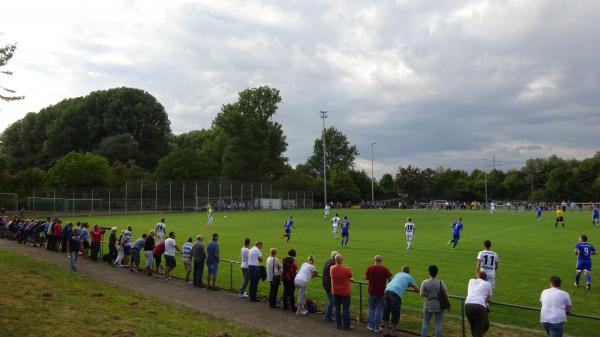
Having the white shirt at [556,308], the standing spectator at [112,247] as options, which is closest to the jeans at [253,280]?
the white shirt at [556,308]

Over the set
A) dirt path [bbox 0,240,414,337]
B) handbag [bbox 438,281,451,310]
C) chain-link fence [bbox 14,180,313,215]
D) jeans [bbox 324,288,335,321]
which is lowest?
dirt path [bbox 0,240,414,337]

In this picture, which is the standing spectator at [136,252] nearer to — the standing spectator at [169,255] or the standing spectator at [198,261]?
the standing spectator at [169,255]

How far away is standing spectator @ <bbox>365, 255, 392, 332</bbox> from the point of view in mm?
11633

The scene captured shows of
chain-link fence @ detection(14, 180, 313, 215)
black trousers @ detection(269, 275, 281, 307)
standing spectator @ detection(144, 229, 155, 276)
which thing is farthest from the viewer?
chain-link fence @ detection(14, 180, 313, 215)

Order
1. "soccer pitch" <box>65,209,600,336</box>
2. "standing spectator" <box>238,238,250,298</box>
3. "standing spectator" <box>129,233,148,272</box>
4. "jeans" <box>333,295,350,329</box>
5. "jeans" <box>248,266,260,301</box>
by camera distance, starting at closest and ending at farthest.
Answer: "jeans" <box>333,295,350,329</box>, "soccer pitch" <box>65,209,600,336</box>, "jeans" <box>248,266,260,301</box>, "standing spectator" <box>238,238,250,298</box>, "standing spectator" <box>129,233,148,272</box>

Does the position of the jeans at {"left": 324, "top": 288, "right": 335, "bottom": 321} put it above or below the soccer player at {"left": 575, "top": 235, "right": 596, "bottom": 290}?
below

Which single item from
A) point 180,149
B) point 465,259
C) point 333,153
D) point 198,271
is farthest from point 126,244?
point 333,153

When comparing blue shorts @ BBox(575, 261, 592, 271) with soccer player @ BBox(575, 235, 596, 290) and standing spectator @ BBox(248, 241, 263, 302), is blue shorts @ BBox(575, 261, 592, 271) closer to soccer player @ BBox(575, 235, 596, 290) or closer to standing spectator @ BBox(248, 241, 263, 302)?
soccer player @ BBox(575, 235, 596, 290)

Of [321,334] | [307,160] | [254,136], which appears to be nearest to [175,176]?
[254,136]

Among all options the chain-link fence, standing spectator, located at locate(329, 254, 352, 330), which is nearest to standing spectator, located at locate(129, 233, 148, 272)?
standing spectator, located at locate(329, 254, 352, 330)

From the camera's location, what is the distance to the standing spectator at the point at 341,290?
11883 mm

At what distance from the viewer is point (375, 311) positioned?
38.9ft

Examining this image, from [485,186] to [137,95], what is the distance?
7806 cm

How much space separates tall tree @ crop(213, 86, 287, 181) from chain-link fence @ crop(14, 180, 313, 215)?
6.65m
